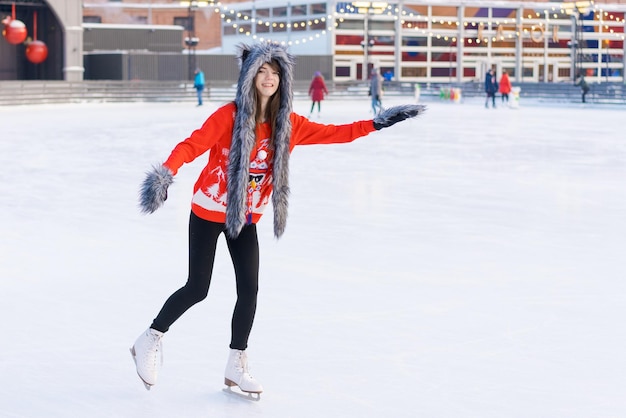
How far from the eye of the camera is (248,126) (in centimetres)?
357

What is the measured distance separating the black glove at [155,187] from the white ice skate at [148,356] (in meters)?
0.58

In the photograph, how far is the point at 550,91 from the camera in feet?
115

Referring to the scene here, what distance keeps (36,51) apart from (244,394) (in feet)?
103

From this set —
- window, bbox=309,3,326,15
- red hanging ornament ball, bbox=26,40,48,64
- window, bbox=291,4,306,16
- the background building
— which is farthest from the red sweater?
window, bbox=291,4,306,16

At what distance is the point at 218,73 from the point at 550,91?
53.7 ft

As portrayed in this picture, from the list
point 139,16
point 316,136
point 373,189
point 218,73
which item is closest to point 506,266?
point 316,136

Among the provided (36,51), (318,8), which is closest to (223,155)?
(36,51)

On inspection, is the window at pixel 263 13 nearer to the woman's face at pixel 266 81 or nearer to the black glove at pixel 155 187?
the woman's face at pixel 266 81

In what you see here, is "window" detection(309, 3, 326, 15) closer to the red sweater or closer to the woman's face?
the red sweater

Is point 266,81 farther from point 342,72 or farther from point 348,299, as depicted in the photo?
point 342,72

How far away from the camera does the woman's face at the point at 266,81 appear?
358 cm

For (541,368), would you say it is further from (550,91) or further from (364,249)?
(550,91)

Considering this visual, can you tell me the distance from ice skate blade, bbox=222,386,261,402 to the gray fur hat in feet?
1.87

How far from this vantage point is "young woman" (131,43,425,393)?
3.57 meters
